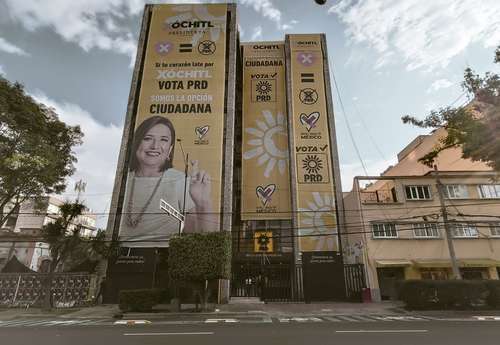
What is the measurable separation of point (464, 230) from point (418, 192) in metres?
4.66

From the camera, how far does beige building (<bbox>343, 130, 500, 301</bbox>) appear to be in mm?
24016

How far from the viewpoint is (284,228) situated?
28500 mm

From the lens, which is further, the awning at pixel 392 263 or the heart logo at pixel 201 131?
the heart logo at pixel 201 131

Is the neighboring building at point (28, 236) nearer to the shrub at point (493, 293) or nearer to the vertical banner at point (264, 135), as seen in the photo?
the vertical banner at point (264, 135)

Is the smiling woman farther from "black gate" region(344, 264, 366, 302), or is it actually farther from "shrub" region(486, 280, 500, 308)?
"shrub" region(486, 280, 500, 308)

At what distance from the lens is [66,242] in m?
20.6

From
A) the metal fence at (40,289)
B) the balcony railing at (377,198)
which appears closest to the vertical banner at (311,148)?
the balcony railing at (377,198)

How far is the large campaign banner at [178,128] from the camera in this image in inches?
1018

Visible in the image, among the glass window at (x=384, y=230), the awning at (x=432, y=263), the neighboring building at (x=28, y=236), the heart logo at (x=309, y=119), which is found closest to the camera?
the awning at (x=432, y=263)

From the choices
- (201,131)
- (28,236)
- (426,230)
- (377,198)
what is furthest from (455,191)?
(28,236)

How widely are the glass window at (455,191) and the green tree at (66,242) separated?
29425mm

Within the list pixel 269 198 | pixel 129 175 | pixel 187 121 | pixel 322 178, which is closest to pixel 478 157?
pixel 322 178

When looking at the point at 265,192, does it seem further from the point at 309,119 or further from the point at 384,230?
the point at 384,230

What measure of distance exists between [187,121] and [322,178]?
15.0m
